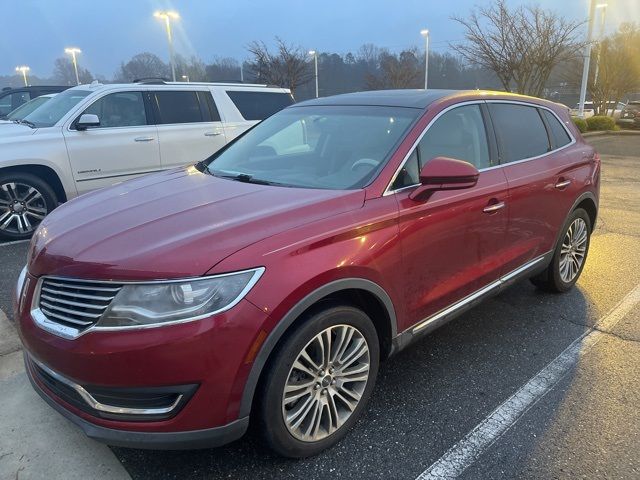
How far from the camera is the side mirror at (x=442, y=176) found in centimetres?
274

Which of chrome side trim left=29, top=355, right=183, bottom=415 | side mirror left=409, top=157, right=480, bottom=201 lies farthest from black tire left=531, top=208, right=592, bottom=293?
chrome side trim left=29, top=355, right=183, bottom=415

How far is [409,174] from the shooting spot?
2898 millimetres

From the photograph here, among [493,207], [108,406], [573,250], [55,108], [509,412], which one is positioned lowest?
[509,412]

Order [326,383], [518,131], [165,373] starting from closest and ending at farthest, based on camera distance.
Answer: [165,373] < [326,383] < [518,131]

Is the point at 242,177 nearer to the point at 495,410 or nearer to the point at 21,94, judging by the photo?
the point at 495,410

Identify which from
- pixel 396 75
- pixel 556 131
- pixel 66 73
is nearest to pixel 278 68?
pixel 396 75

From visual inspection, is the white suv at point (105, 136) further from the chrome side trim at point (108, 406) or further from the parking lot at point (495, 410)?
the chrome side trim at point (108, 406)

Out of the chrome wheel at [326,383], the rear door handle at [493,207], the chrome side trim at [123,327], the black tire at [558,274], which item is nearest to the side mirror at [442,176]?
the rear door handle at [493,207]

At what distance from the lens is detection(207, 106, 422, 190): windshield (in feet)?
9.71

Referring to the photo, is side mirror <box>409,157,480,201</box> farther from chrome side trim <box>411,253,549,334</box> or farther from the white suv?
the white suv

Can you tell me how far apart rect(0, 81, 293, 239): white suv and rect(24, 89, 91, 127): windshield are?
2 centimetres

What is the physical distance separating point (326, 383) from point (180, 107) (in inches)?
229

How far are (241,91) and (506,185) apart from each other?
5489mm

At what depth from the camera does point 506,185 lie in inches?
136
